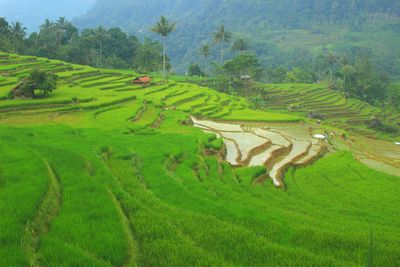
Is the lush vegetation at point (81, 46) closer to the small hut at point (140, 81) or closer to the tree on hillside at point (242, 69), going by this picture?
the tree on hillside at point (242, 69)

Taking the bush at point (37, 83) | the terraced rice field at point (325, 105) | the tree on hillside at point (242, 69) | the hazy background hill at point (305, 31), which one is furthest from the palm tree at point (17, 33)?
the hazy background hill at point (305, 31)

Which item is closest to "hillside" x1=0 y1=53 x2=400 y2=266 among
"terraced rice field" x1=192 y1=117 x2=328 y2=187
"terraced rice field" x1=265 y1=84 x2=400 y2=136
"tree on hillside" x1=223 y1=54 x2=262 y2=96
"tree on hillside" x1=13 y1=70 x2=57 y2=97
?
"terraced rice field" x1=192 y1=117 x2=328 y2=187

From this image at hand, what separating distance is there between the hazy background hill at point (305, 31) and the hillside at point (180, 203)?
108562 mm

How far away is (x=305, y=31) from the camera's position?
168 metres

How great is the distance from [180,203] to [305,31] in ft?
567

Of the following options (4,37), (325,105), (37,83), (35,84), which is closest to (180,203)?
(35,84)

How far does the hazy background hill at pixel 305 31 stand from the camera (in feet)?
433

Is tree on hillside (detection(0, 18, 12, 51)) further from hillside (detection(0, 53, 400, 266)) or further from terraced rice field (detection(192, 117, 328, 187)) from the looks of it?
hillside (detection(0, 53, 400, 266))

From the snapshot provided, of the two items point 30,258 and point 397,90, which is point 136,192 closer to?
point 30,258

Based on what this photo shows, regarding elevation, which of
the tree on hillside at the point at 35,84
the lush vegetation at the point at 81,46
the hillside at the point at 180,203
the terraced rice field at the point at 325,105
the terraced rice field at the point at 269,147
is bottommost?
the terraced rice field at the point at 325,105

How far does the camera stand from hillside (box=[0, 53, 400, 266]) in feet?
18.0

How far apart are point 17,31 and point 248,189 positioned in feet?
198

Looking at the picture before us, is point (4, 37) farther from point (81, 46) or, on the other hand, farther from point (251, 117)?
point (251, 117)

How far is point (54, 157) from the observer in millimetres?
9961
